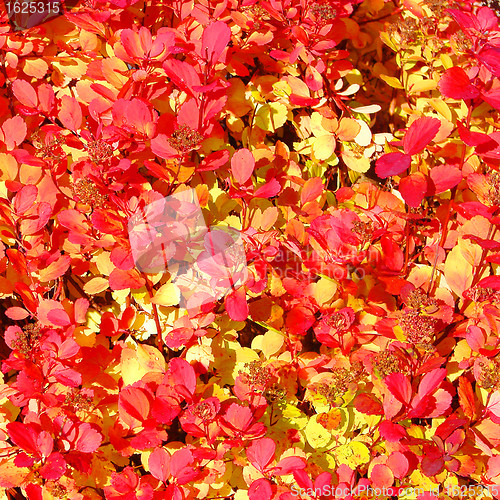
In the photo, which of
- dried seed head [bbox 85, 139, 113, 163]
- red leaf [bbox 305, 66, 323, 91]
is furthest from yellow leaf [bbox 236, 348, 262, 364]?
red leaf [bbox 305, 66, 323, 91]

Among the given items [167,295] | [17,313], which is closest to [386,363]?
[167,295]

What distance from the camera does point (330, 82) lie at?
→ 1236mm

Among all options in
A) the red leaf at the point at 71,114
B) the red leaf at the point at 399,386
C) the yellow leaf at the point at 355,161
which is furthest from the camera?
the yellow leaf at the point at 355,161

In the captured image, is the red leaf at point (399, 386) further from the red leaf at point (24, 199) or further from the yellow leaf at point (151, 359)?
the red leaf at point (24, 199)

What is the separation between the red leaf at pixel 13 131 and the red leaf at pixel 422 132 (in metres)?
0.89

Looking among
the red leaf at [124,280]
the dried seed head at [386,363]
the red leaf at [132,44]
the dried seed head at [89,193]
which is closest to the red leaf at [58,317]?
the red leaf at [124,280]

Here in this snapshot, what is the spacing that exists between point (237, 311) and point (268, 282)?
178 millimetres

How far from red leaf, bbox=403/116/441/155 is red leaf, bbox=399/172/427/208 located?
7 cm

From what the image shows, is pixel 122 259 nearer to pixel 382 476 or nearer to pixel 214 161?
pixel 214 161

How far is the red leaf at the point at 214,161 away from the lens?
3.47ft

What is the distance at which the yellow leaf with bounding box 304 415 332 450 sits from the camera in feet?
3.67

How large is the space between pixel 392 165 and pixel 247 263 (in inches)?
15.1

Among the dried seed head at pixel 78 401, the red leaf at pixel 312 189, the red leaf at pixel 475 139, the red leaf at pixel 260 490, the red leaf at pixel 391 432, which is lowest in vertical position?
the red leaf at pixel 260 490

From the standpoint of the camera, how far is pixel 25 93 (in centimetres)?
110
